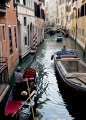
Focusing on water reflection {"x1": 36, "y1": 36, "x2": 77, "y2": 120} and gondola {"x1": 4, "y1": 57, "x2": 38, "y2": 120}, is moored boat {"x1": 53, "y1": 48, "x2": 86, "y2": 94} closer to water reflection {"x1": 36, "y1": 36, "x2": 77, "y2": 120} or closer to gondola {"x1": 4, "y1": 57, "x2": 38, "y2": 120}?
water reflection {"x1": 36, "y1": 36, "x2": 77, "y2": 120}

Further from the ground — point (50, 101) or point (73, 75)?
point (73, 75)

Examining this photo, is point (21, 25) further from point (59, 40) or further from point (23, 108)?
point (59, 40)

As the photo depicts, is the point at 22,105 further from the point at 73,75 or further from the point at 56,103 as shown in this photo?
the point at 73,75

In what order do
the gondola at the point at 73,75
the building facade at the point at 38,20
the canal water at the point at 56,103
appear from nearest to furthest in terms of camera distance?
the canal water at the point at 56,103 → the gondola at the point at 73,75 → the building facade at the point at 38,20

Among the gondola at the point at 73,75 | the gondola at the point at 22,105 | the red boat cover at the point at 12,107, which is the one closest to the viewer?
the gondola at the point at 22,105

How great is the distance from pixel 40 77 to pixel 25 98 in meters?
4.37

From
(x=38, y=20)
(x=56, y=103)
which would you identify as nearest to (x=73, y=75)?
(x=56, y=103)

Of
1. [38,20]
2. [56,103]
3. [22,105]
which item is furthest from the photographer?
[38,20]

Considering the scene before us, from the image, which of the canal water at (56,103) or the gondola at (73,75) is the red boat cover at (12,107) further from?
the gondola at (73,75)

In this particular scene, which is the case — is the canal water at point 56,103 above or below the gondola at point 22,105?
below

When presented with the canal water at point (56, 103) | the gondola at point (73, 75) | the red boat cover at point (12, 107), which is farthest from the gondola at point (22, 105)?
the gondola at point (73, 75)

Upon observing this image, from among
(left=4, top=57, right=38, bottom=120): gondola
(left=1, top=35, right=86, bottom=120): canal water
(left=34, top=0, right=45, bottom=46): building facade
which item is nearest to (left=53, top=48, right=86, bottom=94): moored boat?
(left=1, top=35, right=86, bottom=120): canal water

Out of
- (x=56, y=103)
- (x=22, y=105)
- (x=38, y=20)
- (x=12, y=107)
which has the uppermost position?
(x=38, y=20)

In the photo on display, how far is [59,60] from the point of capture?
39.3 ft
